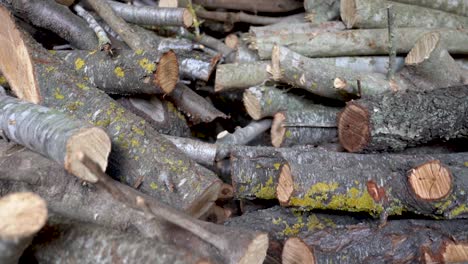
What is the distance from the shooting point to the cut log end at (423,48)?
3164mm

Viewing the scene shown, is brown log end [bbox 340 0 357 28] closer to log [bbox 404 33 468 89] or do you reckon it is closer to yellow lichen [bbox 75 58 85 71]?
log [bbox 404 33 468 89]

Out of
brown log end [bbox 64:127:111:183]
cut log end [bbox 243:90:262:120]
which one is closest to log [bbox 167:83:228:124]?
cut log end [bbox 243:90:262:120]

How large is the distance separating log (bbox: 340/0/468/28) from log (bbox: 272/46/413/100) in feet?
2.11

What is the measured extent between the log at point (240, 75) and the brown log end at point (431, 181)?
1403 millimetres

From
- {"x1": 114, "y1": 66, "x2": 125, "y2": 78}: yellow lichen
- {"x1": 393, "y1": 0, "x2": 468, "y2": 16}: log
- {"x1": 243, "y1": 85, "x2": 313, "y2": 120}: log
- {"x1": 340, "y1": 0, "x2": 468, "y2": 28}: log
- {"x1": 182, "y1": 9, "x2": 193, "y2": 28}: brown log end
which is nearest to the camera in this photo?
{"x1": 114, "y1": 66, "x2": 125, "y2": 78}: yellow lichen

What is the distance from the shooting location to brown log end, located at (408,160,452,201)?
7.59 feet

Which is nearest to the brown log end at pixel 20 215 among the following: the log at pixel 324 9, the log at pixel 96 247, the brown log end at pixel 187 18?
the log at pixel 96 247

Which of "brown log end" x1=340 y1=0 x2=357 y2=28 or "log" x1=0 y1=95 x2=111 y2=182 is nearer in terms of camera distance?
"log" x1=0 y1=95 x2=111 y2=182

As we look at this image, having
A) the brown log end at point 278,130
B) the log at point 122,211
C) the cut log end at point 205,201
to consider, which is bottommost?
the brown log end at point 278,130

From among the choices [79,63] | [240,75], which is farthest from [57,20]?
[240,75]

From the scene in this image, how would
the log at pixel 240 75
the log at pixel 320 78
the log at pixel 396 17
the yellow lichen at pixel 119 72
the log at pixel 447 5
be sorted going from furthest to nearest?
the log at pixel 447 5
the log at pixel 396 17
the log at pixel 240 75
the log at pixel 320 78
the yellow lichen at pixel 119 72

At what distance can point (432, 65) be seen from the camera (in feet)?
10.6

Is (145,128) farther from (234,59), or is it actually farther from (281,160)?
(234,59)

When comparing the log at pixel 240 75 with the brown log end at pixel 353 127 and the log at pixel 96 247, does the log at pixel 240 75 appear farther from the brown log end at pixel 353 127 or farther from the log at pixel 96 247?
the log at pixel 96 247
